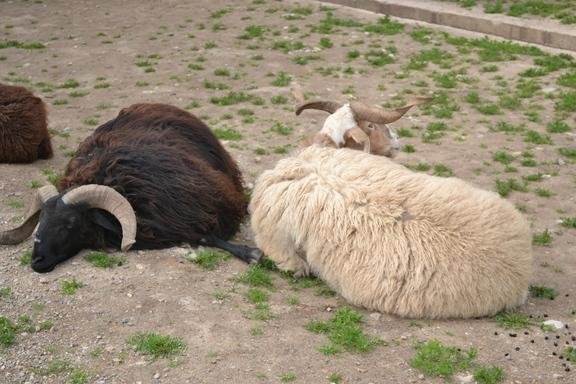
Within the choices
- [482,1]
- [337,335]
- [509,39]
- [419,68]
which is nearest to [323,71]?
[419,68]

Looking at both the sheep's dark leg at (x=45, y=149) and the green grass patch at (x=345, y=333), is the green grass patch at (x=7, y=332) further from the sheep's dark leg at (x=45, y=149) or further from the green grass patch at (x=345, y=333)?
the sheep's dark leg at (x=45, y=149)

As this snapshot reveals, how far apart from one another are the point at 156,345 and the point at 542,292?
326 cm

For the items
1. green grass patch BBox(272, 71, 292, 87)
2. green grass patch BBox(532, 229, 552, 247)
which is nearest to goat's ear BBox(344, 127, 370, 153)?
green grass patch BBox(532, 229, 552, 247)

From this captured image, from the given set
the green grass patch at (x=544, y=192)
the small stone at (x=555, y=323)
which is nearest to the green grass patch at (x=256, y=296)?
the small stone at (x=555, y=323)

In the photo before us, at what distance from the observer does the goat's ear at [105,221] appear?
7051 mm

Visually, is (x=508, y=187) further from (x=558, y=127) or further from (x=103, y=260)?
(x=103, y=260)

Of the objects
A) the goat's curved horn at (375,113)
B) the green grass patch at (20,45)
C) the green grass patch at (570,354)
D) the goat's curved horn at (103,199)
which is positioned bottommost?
the green grass patch at (570,354)

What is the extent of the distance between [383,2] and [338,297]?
1155 cm

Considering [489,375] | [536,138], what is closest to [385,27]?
[536,138]

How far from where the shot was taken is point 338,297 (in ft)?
21.2

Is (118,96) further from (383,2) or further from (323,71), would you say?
(383,2)

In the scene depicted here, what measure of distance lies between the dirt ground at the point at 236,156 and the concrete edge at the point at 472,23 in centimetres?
44

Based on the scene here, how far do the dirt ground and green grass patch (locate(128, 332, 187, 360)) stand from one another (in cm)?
6

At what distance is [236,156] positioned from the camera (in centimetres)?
976
